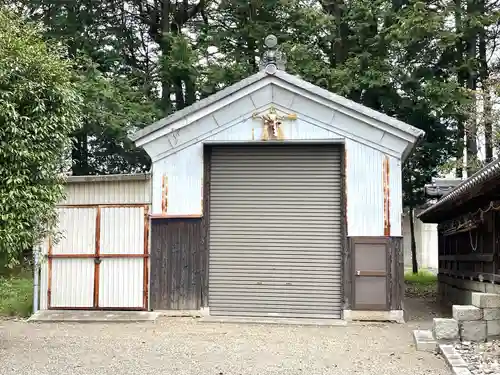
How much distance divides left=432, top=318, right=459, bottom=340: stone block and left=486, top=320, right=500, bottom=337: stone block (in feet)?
1.40

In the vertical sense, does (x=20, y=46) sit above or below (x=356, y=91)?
below

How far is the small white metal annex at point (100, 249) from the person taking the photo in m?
11.5

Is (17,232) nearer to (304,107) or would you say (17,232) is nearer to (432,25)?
(304,107)

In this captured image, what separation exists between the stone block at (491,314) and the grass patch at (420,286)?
949 centimetres

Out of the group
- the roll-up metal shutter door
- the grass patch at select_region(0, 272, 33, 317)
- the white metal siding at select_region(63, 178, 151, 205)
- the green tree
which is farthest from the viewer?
the grass patch at select_region(0, 272, 33, 317)

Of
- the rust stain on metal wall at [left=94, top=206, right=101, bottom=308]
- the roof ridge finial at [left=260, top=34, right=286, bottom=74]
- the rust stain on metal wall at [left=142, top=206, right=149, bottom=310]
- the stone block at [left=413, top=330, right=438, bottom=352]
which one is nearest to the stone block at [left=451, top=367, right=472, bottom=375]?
the stone block at [left=413, top=330, right=438, bottom=352]

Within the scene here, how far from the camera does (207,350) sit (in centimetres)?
838

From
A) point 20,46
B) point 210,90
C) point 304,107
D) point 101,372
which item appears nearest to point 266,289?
point 304,107

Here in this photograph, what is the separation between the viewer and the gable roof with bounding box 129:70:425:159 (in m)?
10.9

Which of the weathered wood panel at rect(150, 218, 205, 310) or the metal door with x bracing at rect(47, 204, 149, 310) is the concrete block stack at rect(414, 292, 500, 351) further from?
the metal door with x bracing at rect(47, 204, 149, 310)

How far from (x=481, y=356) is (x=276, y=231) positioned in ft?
15.9

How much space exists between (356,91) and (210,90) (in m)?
4.92

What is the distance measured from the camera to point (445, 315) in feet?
41.1

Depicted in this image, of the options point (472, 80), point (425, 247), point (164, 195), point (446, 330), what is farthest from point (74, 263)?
point (425, 247)
